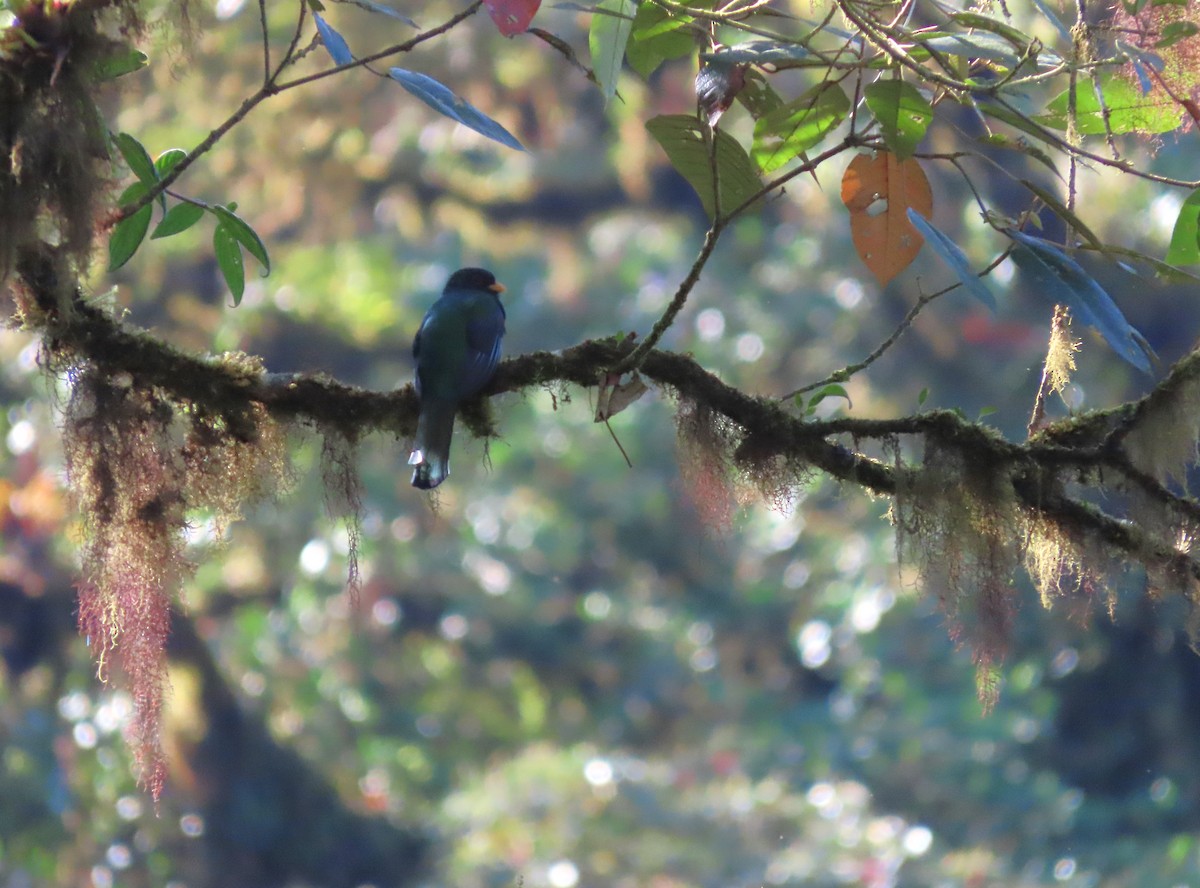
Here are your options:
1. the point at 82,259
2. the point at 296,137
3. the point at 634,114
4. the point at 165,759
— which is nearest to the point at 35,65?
the point at 82,259

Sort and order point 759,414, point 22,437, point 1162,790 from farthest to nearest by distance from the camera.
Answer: point 22,437, point 1162,790, point 759,414

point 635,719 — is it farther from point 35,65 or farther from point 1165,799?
point 35,65

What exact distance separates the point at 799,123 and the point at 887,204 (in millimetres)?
208

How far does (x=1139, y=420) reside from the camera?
199cm

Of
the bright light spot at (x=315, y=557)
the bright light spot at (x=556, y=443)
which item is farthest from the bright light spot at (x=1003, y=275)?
the bright light spot at (x=315, y=557)

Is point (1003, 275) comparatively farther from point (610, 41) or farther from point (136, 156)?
point (136, 156)

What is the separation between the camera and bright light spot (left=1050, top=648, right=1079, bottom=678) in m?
7.26

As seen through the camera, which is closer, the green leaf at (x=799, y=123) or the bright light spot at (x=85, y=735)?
the green leaf at (x=799, y=123)

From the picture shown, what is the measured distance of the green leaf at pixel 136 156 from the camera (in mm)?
1978

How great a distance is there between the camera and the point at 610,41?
1.92 m

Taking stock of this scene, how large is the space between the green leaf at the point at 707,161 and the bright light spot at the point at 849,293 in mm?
6887

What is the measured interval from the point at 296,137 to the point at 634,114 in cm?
256

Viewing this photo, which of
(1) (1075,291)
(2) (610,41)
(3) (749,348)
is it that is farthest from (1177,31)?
(3) (749,348)

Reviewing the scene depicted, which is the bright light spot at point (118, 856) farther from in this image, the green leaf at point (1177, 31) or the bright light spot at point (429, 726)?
the green leaf at point (1177, 31)
